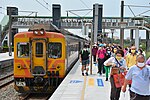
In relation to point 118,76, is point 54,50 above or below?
above

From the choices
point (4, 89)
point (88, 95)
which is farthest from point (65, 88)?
point (4, 89)

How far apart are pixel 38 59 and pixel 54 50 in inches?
28.6

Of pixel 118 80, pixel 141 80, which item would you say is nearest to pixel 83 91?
pixel 118 80

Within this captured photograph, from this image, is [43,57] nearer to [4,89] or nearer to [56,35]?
[56,35]

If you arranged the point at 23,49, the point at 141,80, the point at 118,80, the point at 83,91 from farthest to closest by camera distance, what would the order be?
the point at 23,49, the point at 83,91, the point at 118,80, the point at 141,80

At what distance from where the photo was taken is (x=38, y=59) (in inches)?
460

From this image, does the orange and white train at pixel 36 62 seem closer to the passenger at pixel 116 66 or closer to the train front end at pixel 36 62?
the train front end at pixel 36 62

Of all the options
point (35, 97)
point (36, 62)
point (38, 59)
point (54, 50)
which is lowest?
point (35, 97)

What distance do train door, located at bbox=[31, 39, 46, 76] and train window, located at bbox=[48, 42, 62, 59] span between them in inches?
9.9

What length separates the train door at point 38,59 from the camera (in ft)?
38.3

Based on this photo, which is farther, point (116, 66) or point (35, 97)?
point (35, 97)

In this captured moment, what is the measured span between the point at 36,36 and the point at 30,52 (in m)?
0.66

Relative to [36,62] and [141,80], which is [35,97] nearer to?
[36,62]

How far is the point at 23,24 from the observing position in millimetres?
54500
